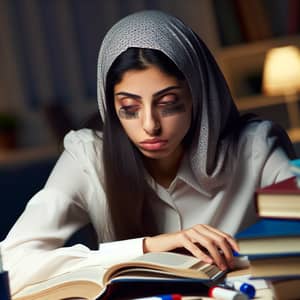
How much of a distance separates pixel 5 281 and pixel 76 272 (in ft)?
0.72

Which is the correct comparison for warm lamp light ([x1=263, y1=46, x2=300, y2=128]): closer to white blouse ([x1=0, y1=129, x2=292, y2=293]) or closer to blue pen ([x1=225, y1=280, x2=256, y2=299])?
white blouse ([x1=0, y1=129, x2=292, y2=293])

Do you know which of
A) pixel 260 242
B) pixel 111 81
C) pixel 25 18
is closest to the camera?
pixel 260 242

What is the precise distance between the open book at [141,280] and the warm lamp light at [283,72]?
3.40 meters

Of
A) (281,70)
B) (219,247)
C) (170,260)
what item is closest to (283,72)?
(281,70)

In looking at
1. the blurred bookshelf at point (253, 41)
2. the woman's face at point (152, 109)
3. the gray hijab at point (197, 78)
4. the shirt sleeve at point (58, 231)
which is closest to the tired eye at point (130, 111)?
the woman's face at point (152, 109)

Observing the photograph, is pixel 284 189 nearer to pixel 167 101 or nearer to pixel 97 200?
pixel 167 101

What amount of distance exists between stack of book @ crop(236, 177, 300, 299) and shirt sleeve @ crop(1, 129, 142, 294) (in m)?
0.35

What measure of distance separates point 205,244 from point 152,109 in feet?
0.91

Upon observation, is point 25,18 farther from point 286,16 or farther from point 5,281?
point 5,281

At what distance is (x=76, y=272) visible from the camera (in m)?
1.38

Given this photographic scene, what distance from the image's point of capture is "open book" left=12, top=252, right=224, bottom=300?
1.23 m

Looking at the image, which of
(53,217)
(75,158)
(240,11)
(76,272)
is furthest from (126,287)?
(240,11)

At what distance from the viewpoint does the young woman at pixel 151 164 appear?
1.52m

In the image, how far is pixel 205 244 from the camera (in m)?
1.38
